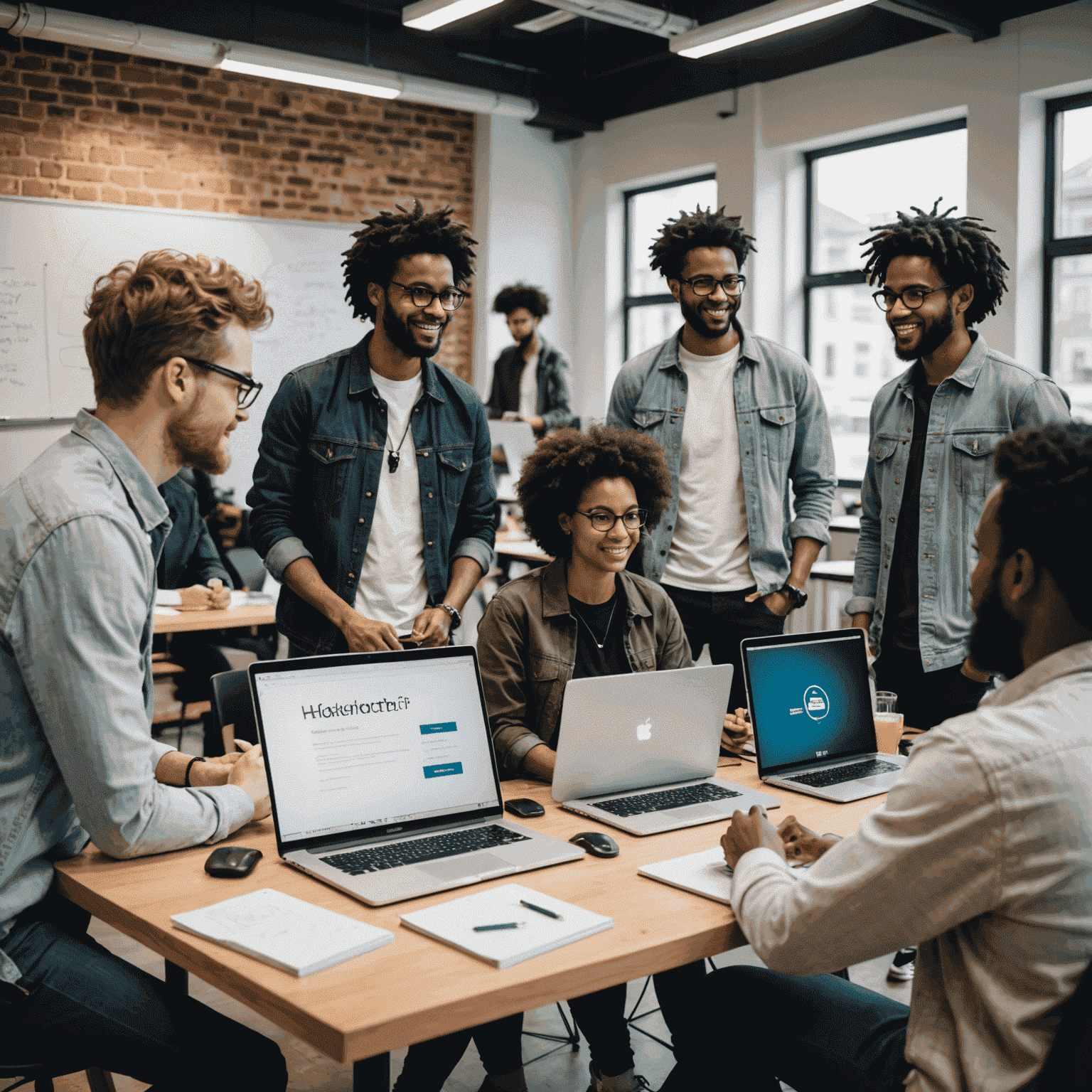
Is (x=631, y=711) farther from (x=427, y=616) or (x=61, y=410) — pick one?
(x=61, y=410)

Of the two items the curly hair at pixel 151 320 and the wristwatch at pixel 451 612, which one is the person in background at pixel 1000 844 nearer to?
the curly hair at pixel 151 320

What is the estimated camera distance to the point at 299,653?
8.95 feet

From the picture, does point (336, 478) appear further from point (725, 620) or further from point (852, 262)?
point (852, 262)

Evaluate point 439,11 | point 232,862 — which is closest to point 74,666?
point 232,862

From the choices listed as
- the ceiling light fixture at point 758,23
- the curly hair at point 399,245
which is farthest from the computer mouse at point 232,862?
the ceiling light fixture at point 758,23

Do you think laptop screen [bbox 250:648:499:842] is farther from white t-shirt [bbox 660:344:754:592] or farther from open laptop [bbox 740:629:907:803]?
white t-shirt [bbox 660:344:754:592]

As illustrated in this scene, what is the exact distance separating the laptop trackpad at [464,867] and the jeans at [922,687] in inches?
57.8

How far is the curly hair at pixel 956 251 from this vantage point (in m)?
2.87

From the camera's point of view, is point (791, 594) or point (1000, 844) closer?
point (1000, 844)

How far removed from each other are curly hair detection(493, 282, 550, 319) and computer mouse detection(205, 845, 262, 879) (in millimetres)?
5328

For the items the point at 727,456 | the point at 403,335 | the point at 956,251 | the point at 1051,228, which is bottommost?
the point at 727,456

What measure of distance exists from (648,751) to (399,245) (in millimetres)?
1339

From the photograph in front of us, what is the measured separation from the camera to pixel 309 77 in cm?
595

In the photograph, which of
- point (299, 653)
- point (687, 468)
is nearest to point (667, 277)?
point (687, 468)
